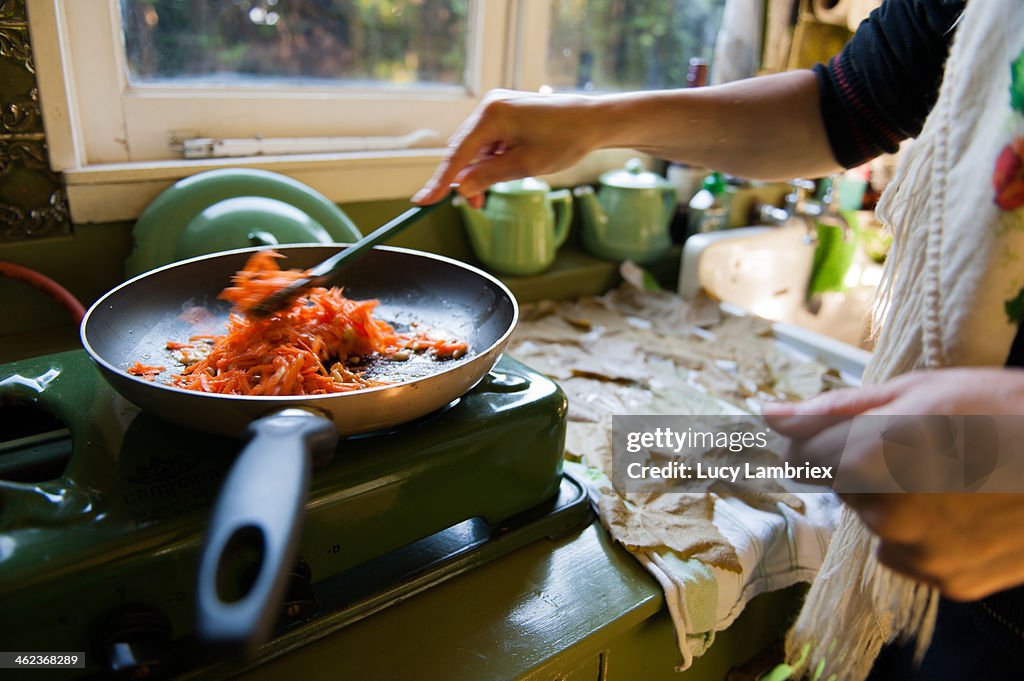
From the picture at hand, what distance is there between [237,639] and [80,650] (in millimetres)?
258

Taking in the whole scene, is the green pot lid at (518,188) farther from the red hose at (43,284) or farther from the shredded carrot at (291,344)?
the red hose at (43,284)

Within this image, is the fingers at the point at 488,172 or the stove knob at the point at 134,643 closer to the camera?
the stove knob at the point at 134,643

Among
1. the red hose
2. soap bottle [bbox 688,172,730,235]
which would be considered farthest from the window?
soap bottle [bbox 688,172,730,235]

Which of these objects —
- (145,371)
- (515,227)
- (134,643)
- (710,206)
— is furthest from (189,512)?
(710,206)

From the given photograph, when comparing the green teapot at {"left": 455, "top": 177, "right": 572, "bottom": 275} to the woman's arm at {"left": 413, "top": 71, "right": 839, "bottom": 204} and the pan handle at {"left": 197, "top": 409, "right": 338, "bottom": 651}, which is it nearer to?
the woman's arm at {"left": 413, "top": 71, "right": 839, "bottom": 204}

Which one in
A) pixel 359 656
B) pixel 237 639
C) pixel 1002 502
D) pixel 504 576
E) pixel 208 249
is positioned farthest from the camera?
pixel 208 249

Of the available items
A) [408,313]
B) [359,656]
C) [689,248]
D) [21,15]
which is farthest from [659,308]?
[21,15]

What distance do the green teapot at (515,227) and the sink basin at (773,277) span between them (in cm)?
33

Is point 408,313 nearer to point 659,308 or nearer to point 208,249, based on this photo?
point 208,249

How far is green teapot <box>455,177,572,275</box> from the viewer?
1316 millimetres

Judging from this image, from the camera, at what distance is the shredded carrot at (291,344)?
68 cm

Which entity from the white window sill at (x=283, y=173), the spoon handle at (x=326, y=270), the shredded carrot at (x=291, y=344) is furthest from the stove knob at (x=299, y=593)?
the white window sill at (x=283, y=173)

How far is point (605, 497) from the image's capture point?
2.75 ft

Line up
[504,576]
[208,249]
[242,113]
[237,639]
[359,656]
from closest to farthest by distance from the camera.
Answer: [237,639] < [359,656] < [504,576] < [208,249] < [242,113]
